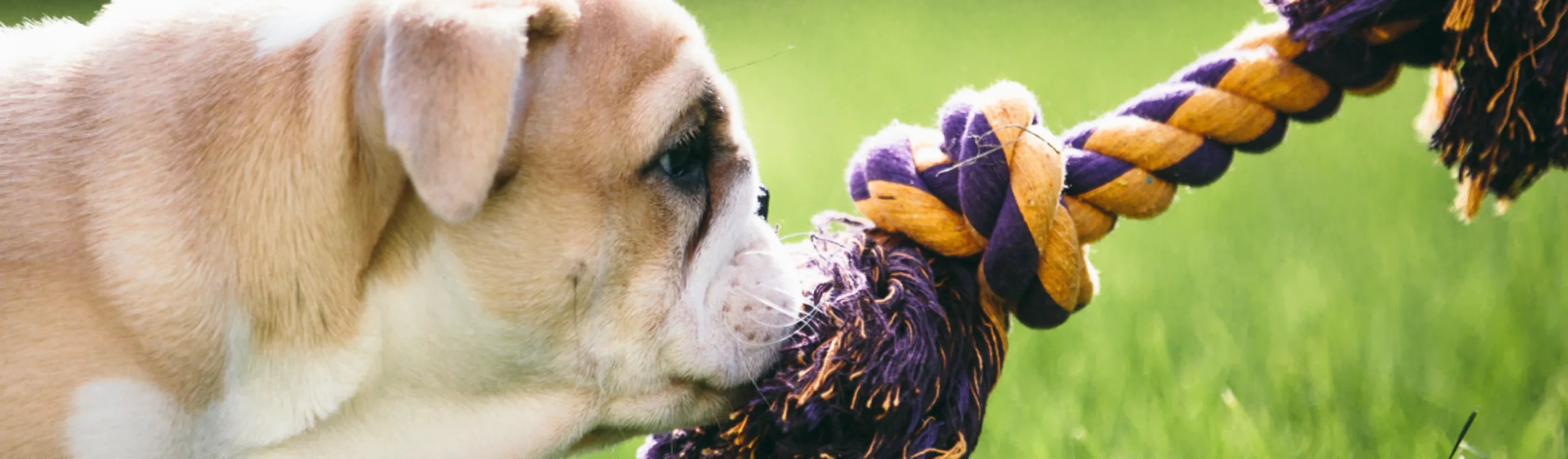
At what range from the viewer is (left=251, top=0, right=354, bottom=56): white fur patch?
1.58 metres

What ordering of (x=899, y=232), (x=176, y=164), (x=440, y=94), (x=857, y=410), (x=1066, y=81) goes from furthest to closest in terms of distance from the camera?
(x=1066, y=81) < (x=899, y=232) < (x=857, y=410) < (x=176, y=164) < (x=440, y=94)

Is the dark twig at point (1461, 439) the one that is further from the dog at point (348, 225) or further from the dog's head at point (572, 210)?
the dog at point (348, 225)

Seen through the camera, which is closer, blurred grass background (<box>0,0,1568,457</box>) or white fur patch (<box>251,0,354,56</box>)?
white fur patch (<box>251,0,354,56</box>)

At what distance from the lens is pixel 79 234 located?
148 centimetres

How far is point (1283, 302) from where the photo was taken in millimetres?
3074

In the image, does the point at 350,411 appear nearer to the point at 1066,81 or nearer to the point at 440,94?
the point at 440,94

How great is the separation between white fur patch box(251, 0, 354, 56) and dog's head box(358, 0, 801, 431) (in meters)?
0.11

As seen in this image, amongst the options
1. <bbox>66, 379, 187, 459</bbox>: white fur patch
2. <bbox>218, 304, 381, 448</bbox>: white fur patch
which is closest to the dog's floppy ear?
<bbox>218, 304, 381, 448</bbox>: white fur patch

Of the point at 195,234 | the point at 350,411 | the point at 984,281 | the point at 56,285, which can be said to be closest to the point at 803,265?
the point at 984,281

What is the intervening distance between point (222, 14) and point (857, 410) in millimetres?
983

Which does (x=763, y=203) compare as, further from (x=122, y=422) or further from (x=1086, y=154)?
(x=122, y=422)

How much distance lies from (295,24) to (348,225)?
0.27 m

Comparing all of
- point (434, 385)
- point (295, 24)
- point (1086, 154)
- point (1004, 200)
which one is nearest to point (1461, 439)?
point (1086, 154)

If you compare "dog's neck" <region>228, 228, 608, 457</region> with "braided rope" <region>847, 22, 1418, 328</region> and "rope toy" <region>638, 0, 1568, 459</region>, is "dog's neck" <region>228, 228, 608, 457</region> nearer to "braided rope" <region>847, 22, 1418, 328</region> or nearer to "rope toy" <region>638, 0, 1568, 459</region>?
"rope toy" <region>638, 0, 1568, 459</region>
